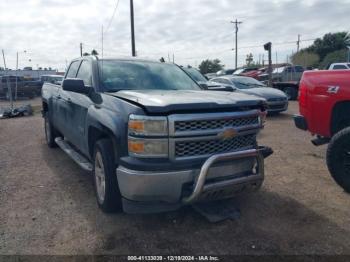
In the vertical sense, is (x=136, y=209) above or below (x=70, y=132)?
below

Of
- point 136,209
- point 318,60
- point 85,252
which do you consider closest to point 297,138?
point 136,209

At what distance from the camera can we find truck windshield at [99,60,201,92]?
173 inches

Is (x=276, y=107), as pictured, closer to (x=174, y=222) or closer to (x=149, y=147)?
(x=174, y=222)

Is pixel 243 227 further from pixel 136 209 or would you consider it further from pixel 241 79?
pixel 241 79

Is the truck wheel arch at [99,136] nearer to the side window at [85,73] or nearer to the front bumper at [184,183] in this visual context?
the front bumper at [184,183]

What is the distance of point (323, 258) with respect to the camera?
9.64ft

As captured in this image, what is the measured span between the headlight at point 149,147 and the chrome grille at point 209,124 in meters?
0.19

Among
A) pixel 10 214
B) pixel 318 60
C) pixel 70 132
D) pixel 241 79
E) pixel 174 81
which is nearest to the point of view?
pixel 10 214

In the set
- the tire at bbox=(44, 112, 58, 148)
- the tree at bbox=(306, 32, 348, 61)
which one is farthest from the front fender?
the tree at bbox=(306, 32, 348, 61)

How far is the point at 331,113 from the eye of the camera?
4.61 meters

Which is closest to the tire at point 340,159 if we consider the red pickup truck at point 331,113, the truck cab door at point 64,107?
the red pickup truck at point 331,113

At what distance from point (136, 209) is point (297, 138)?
218 inches

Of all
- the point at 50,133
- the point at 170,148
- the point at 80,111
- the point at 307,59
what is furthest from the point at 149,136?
the point at 307,59

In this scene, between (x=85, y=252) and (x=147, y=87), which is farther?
(x=147, y=87)
